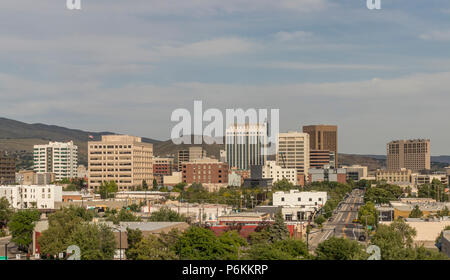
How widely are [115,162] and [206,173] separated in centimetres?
2023

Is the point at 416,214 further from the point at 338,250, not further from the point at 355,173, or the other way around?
the point at 355,173

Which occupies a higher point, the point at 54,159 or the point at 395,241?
the point at 54,159

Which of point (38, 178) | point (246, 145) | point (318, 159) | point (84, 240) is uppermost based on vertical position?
point (246, 145)

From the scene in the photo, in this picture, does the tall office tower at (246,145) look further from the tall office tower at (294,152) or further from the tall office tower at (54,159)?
the tall office tower at (54,159)

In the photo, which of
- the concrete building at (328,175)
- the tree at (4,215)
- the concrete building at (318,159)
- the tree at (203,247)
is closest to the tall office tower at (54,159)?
the concrete building at (328,175)

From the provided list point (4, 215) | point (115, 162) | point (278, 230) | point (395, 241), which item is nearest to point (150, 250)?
point (395, 241)

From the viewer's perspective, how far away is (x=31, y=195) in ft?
232

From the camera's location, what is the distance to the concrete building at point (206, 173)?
11700cm

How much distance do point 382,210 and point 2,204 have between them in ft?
103

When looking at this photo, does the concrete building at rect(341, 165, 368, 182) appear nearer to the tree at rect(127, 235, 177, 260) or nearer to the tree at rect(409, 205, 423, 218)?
the tree at rect(409, 205, 423, 218)

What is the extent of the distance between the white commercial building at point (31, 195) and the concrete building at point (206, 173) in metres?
46.9

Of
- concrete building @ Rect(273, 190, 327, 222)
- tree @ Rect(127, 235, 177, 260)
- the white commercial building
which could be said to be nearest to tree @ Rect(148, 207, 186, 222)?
tree @ Rect(127, 235, 177, 260)
